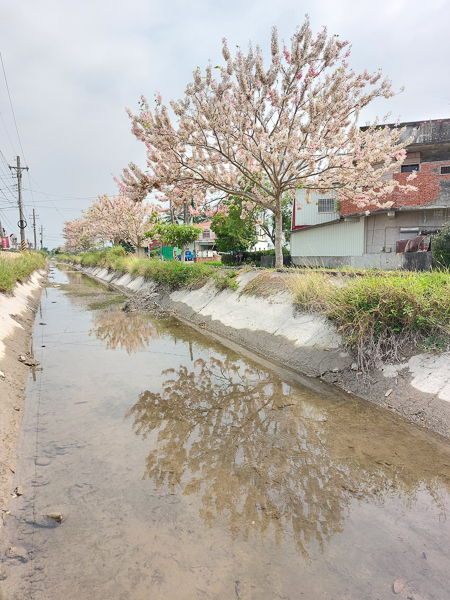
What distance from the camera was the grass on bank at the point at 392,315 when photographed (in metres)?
5.62

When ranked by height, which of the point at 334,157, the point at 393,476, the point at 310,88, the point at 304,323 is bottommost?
the point at 393,476

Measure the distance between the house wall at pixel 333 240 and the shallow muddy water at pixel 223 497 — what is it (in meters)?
14.7

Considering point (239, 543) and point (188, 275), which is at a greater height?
point (188, 275)

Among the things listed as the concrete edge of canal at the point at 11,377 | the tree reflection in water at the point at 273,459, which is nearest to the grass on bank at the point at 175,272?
the concrete edge of canal at the point at 11,377

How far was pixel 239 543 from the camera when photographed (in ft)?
9.46

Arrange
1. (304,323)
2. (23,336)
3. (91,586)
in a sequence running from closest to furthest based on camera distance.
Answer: (91,586) < (304,323) < (23,336)

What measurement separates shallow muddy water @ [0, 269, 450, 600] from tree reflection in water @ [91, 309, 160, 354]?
10.6ft

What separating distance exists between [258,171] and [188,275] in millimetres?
5536

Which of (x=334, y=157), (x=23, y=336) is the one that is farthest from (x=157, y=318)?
(x=334, y=157)

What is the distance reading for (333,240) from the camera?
2070 centimetres

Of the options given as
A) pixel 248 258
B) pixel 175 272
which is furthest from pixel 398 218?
pixel 248 258

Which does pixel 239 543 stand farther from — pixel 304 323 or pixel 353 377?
pixel 304 323

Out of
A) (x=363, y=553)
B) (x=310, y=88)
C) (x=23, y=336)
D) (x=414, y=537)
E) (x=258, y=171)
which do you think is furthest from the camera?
(x=258, y=171)

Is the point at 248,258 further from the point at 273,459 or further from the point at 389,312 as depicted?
Answer: the point at 273,459
